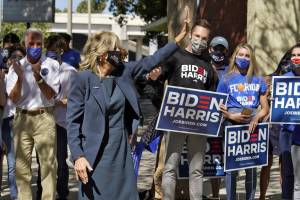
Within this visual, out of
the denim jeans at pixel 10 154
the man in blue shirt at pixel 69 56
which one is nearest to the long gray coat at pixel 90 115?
the denim jeans at pixel 10 154

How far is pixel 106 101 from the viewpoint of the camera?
5.79 m

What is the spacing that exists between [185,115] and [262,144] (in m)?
1.02

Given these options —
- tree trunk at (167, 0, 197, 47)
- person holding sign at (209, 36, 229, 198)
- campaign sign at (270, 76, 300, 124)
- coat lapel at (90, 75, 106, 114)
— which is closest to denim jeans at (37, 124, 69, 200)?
tree trunk at (167, 0, 197, 47)

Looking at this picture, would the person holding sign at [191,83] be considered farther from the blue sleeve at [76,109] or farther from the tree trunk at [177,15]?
the blue sleeve at [76,109]

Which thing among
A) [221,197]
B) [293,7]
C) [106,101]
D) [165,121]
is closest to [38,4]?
[293,7]

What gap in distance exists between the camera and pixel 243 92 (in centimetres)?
836

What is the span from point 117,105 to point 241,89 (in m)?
2.80

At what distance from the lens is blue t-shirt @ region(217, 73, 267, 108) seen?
8.29 m

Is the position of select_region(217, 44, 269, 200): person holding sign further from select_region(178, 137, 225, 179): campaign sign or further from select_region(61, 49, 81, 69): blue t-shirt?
select_region(61, 49, 81, 69): blue t-shirt

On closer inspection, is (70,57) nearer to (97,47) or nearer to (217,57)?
(217,57)

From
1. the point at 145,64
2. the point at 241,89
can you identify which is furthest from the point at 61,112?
the point at 145,64

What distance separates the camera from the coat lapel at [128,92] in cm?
583

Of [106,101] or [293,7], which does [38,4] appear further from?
[106,101]

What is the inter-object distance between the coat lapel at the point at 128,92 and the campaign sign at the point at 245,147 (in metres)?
2.44
